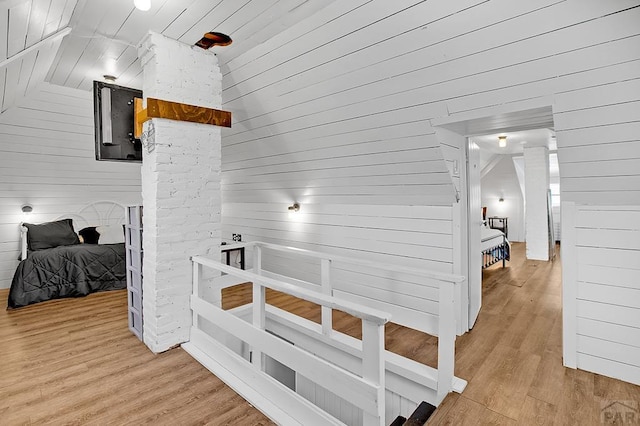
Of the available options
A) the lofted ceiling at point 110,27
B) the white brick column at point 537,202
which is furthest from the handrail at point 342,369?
the white brick column at point 537,202

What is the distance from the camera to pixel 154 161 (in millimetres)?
2504

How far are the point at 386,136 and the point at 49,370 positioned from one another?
3014 mm

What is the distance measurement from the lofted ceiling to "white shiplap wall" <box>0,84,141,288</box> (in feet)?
2.65

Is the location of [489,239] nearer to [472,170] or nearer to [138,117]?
[472,170]

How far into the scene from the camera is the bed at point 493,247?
15.8 feet

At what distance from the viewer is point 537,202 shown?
19.8 feet

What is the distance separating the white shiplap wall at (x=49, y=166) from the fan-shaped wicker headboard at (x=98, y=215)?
91mm

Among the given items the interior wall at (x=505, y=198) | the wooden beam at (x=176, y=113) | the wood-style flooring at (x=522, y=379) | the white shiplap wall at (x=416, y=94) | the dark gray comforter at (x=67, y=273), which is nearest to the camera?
the white shiplap wall at (x=416, y=94)

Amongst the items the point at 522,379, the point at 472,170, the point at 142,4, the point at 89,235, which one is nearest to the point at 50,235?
the point at 89,235

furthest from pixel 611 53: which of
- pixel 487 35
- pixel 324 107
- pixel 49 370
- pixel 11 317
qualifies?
pixel 11 317

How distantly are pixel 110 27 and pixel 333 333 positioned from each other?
115 inches

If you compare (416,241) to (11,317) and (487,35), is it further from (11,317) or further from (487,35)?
(11,317)

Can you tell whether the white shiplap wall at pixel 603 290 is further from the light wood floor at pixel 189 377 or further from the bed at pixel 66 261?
the bed at pixel 66 261

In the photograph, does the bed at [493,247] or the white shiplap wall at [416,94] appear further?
the bed at [493,247]
